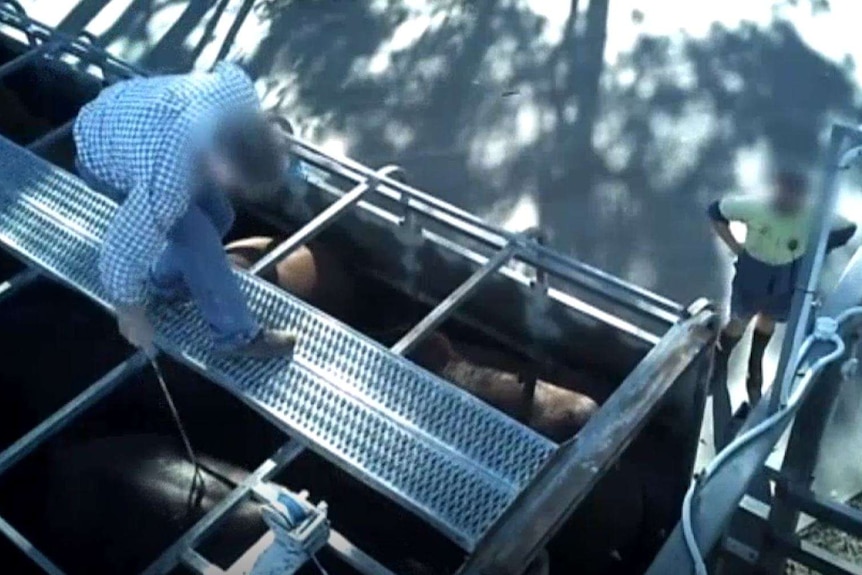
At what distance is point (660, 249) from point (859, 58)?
214cm

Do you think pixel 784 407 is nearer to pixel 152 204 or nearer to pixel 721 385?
pixel 152 204

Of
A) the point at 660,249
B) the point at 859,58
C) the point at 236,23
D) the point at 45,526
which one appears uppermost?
the point at 859,58

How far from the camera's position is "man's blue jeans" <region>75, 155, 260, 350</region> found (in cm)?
388

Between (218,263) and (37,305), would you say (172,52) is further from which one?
(218,263)

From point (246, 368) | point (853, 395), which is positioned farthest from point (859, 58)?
point (246, 368)

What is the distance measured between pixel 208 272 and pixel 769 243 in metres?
2.29

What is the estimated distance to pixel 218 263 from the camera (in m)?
3.93

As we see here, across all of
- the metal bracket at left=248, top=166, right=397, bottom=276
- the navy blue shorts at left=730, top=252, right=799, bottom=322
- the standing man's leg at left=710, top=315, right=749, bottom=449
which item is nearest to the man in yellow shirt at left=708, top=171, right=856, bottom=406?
the navy blue shorts at left=730, top=252, right=799, bottom=322

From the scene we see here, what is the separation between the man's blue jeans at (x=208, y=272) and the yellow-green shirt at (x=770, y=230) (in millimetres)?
2113

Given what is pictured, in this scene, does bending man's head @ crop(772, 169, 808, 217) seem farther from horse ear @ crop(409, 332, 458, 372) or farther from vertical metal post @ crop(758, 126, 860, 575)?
vertical metal post @ crop(758, 126, 860, 575)

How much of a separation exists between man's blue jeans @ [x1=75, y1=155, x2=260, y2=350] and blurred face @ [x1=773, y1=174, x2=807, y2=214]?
2.08 m

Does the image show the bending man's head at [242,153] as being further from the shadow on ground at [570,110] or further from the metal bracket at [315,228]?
the shadow on ground at [570,110]

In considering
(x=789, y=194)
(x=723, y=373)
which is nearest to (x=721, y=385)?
(x=723, y=373)

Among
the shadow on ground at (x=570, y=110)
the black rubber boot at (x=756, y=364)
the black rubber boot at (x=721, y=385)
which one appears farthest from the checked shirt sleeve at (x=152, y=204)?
the shadow on ground at (x=570, y=110)
